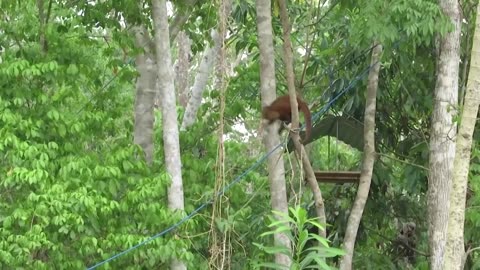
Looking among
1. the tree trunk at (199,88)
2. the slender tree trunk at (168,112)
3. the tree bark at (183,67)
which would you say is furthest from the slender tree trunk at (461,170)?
the tree bark at (183,67)

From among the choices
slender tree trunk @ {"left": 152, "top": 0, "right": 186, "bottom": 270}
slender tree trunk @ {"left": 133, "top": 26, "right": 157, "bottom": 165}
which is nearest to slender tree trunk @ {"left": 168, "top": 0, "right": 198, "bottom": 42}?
slender tree trunk @ {"left": 133, "top": 26, "right": 157, "bottom": 165}

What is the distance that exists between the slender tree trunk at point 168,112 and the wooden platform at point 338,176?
124 centimetres

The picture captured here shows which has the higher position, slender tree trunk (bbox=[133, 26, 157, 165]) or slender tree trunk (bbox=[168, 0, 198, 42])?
slender tree trunk (bbox=[168, 0, 198, 42])

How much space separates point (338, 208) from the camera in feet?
30.8

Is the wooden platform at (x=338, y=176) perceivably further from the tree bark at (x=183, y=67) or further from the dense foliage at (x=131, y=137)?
the tree bark at (x=183, y=67)

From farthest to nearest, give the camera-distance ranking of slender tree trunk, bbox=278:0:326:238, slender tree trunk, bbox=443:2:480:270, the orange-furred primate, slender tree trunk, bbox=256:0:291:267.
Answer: the orange-furred primate → slender tree trunk, bbox=256:0:291:267 → slender tree trunk, bbox=278:0:326:238 → slender tree trunk, bbox=443:2:480:270

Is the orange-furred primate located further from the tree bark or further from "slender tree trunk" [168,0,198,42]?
the tree bark

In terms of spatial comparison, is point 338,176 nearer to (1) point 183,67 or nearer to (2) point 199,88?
(2) point 199,88

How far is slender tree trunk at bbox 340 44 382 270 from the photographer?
25.8ft

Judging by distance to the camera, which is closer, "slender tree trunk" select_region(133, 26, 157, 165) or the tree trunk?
"slender tree trunk" select_region(133, 26, 157, 165)

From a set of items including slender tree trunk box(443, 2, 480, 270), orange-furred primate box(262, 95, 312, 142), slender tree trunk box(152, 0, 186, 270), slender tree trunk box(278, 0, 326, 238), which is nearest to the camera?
slender tree trunk box(443, 2, 480, 270)

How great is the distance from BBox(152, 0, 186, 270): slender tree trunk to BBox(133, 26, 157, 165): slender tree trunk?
72cm

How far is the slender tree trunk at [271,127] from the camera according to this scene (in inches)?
262

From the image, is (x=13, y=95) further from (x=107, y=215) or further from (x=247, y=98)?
(x=247, y=98)
